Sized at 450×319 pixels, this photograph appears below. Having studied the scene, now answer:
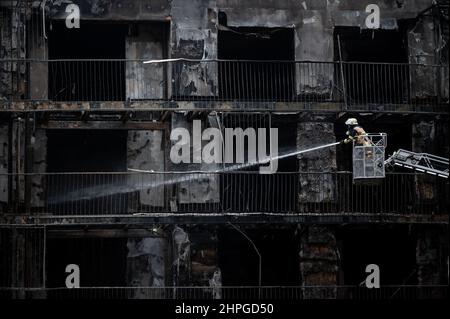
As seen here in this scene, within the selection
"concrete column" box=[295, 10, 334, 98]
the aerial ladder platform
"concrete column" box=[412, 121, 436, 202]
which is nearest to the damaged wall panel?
"concrete column" box=[295, 10, 334, 98]

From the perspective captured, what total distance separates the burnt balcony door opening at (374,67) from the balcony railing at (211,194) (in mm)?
2497

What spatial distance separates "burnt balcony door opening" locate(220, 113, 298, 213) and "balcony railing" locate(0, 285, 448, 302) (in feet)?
7.33

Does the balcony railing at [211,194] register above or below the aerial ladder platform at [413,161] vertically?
below

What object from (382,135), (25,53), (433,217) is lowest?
(433,217)

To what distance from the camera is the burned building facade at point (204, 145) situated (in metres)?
29.0

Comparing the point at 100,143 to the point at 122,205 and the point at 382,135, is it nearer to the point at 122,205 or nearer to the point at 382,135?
the point at 122,205

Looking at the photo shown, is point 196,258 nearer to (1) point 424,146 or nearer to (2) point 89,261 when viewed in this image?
(2) point 89,261

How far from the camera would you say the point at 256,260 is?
32.8 meters

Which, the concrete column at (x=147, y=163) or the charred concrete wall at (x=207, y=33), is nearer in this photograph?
the charred concrete wall at (x=207, y=33)

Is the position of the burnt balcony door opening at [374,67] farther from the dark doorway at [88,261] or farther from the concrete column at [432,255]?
the dark doorway at [88,261]

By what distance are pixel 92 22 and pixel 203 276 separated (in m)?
7.48

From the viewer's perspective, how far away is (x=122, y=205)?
3044 cm

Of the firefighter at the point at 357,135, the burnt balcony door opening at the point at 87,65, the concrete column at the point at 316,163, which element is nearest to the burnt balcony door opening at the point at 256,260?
the concrete column at the point at 316,163
